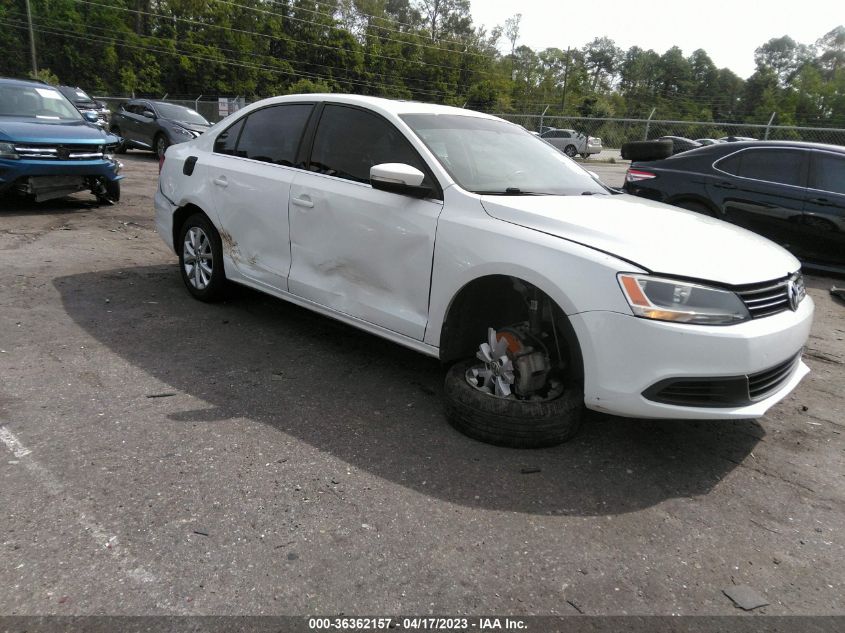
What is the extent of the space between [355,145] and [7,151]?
6292 mm

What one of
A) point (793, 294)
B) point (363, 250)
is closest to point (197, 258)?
point (363, 250)

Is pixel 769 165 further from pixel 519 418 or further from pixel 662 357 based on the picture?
pixel 519 418

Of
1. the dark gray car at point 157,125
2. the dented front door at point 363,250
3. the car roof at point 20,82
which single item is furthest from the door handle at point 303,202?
the dark gray car at point 157,125

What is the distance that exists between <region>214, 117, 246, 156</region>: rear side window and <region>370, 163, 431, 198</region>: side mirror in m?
1.94

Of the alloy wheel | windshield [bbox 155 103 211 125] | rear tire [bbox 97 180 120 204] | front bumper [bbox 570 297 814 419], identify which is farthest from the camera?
windshield [bbox 155 103 211 125]

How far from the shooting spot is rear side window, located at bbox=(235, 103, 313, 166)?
448 centimetres

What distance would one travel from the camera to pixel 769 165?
24.3 feet

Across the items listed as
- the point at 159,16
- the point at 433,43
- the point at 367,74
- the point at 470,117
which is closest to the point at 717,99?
the point at 433,43

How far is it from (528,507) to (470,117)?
2699mm

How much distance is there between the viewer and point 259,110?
489cm

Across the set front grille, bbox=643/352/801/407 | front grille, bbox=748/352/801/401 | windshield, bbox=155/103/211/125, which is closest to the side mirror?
front grille, bbox=643/352/801/407

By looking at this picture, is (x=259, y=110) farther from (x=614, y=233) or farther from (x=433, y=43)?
(x=433, y=43)

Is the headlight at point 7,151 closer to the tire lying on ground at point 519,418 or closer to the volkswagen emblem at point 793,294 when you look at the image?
the tire lying on ground at point 519,418

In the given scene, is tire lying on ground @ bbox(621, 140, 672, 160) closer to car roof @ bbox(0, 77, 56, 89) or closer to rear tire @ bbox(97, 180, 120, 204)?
rear tire @ bbox(97, 180, 120, 204)
